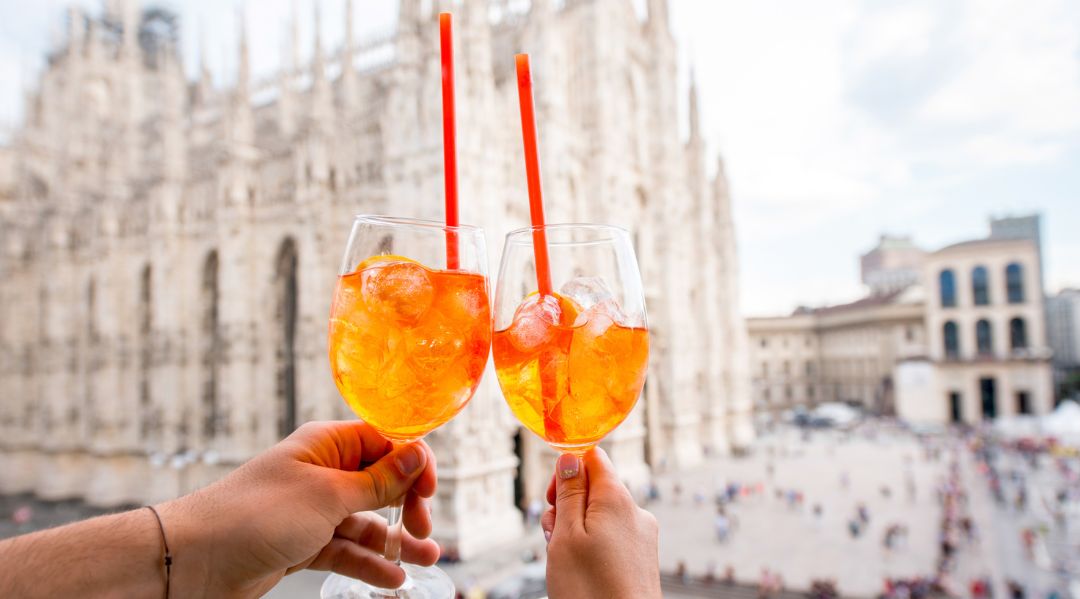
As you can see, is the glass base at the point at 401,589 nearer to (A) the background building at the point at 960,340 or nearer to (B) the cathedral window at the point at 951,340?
(A) the background building at the point at 960,340

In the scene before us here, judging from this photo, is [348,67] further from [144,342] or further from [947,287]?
[947,287]

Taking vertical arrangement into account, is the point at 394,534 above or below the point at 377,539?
above

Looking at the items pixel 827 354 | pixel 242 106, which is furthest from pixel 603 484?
pixel 827 354

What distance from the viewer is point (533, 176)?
149 centimetres

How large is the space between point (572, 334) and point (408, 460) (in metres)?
0.51

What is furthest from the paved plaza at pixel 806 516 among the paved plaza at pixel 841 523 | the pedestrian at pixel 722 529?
the pedestrian at pixel 722 529

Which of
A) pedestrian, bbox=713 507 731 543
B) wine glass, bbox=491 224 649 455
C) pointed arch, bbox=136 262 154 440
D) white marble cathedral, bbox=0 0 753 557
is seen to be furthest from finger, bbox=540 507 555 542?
pointed arch, bbox=136 262 154 440

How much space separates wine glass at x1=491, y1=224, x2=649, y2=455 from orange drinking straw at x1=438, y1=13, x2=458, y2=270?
134 mm

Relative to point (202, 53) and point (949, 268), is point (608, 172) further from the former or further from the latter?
point (949, 268)

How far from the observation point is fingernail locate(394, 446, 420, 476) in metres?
1.51

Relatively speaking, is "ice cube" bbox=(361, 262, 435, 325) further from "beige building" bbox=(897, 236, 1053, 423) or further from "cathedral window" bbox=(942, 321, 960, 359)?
"cathedral window" bbox=(942, 321, 960, 359)

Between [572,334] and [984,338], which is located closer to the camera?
[572,334]

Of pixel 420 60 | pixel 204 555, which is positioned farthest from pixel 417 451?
pixel 420 60

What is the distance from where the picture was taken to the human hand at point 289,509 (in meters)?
1.26
